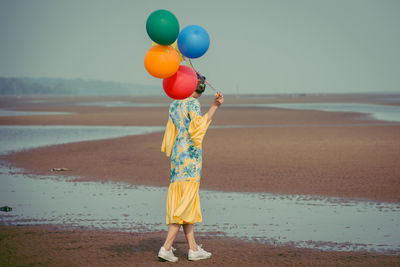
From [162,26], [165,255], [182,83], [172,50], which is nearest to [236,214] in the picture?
[165,255]

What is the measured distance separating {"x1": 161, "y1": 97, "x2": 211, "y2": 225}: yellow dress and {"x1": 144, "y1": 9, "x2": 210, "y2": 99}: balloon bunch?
8.7 inches

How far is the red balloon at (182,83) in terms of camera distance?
5.86 metres

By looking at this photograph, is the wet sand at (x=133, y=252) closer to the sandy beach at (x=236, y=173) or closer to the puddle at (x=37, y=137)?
the sandy beach at (x=236, y=173)

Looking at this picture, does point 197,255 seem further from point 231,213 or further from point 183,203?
point 231,213

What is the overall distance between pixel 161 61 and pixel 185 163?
1181mm

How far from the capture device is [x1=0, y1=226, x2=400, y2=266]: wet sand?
601 cm

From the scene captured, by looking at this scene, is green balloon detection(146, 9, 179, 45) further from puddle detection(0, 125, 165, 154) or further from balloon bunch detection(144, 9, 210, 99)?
puddle detection(0, 125, 165, 154)

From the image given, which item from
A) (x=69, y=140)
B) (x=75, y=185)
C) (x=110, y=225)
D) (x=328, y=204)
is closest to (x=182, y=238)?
(x=110, y=225)

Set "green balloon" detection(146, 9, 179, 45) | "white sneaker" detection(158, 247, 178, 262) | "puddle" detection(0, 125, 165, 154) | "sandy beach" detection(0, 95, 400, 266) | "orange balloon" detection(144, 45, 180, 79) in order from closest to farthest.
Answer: "green balloon" detection(146, 9, 179, 45)
"orange balloon" detection(144, 45, 180, 79)
"white sneaker" detection(158, 247, 178, 262)
"sandy beach" detection(0, 95, 400, 266)
"puddle" detection(0, 125, 165, 154)

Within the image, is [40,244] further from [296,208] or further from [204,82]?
[296,208]

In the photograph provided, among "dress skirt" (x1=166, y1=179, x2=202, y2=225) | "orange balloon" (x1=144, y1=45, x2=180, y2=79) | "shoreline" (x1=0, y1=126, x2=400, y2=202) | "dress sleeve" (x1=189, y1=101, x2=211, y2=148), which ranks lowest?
"shoreline" (x1=0, y1=126, x2=400, y2=202)

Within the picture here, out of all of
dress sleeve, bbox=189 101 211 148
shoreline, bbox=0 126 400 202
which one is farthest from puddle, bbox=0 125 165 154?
dress sleeve, bbox=189 101 211 148

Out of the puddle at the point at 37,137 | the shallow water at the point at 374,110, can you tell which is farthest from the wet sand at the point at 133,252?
the shallow water at the point at 374,110

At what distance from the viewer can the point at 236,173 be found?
43.0 feet
